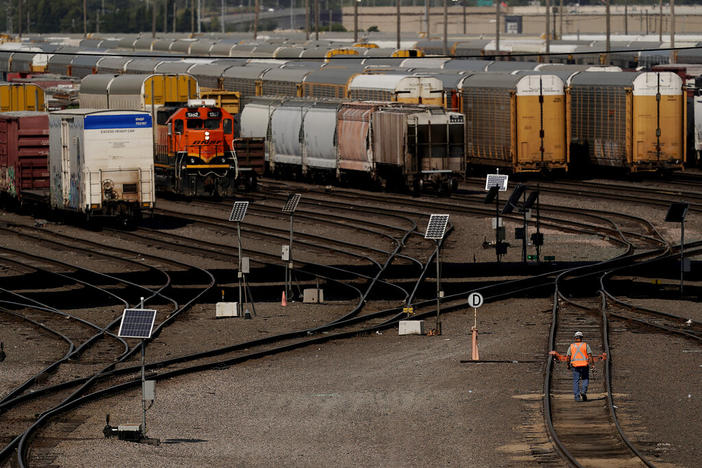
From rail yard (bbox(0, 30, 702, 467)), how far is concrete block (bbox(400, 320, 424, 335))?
3.0 inches

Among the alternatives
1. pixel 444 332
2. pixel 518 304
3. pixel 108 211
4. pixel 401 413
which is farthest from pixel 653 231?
pixel 401 413

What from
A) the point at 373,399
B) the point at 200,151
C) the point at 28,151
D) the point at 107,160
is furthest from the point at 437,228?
the point at 28,151

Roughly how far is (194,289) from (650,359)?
13.1 metres

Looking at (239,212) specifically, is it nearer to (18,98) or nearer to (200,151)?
(200,151)

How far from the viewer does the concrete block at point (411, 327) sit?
28781 millimetres

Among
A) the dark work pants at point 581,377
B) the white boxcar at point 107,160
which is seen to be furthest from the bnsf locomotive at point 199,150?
the dark work pants at point 581,377

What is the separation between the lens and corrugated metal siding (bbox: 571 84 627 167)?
51.5m

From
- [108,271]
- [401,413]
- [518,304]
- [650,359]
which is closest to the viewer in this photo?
[401,413]

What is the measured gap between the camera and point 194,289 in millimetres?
34250

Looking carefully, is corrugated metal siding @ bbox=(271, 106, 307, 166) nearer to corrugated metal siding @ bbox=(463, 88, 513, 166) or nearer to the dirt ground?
corrugated metal siding @ bbox=(463, 88, 513, 166)

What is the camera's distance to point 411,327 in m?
28.9

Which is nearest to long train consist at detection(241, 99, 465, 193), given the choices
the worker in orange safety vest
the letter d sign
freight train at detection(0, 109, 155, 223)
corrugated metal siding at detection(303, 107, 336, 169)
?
corrugated metal siding at detection(303, 107, 336, 169)

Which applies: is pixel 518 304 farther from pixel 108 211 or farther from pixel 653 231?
pixel 108 211

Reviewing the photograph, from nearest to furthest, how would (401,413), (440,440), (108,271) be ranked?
(440,440) < (401,413) < (108,271)
